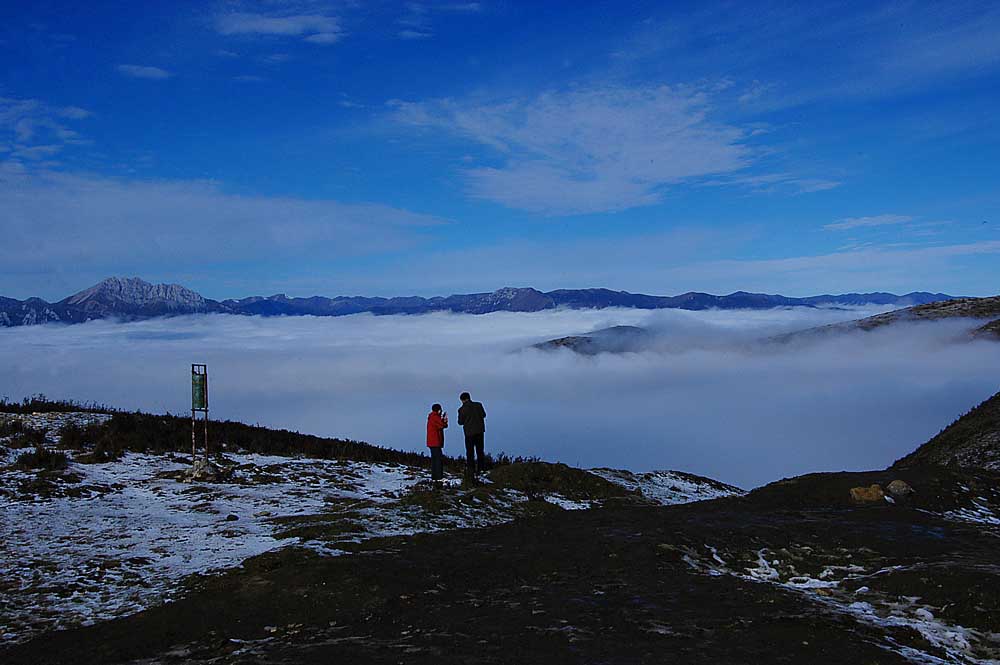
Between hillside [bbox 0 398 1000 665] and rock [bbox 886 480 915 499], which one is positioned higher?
hillside [bbox 0 398 1000 665]

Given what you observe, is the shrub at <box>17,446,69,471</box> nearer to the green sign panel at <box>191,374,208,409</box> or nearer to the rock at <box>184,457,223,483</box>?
the rock at <box>184,457,223,483</box>

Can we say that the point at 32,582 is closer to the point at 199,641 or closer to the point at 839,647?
the point at 199,641

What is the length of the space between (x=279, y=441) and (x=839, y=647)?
74.9ft

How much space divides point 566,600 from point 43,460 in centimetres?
1542

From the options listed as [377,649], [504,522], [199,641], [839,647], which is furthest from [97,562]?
[839,647]

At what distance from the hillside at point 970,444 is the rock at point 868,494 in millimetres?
8710

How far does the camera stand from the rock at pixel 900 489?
18.8 m

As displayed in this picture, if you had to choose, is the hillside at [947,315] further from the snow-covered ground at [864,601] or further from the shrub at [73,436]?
the shrub at [73,436]

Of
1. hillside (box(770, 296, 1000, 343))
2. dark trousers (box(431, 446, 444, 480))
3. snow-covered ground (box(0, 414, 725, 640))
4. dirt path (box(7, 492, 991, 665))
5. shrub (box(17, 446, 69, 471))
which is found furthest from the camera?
hillside (box(770, 296, 1000, 343))

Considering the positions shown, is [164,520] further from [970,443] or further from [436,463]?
[970,443]

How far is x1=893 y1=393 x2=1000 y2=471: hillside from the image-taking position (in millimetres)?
26688

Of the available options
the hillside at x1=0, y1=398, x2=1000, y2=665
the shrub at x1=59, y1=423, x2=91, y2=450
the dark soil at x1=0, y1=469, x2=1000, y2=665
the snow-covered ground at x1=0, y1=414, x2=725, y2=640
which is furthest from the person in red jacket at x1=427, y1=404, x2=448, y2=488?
the shrub at x1=59, y1=423, x2=91, y2=450

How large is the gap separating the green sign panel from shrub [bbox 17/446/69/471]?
3404 mm

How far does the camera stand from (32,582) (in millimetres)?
10367
